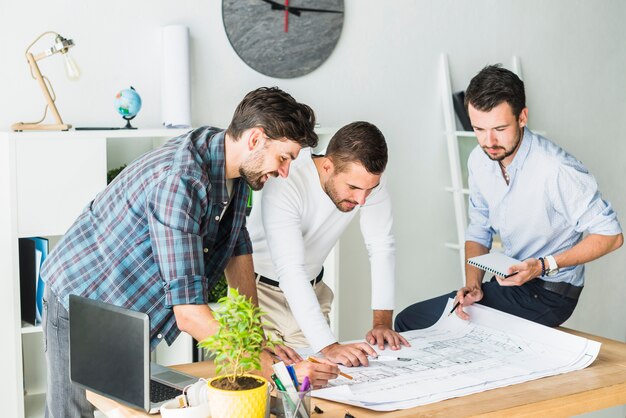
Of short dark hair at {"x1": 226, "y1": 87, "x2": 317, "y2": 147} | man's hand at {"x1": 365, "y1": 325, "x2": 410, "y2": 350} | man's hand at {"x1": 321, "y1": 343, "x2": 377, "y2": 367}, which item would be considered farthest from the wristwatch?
short dark hair at {"x1": 226, "y1": 87, "x2": 317, "y2": 147}

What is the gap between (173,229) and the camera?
6.98 ft

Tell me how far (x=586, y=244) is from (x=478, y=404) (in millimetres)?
1023

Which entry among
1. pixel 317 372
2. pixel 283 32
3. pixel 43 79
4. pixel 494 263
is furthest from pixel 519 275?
pixel 43 79

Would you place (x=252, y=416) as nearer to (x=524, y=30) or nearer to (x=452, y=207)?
(x=452, y=207)

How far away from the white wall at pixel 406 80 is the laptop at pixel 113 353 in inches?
67.5

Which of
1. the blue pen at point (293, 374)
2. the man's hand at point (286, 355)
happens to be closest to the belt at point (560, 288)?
the man's hand at point (286, 355)

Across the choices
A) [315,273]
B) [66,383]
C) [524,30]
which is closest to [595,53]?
[524,30]

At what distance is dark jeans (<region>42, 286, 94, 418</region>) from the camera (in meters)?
2.51

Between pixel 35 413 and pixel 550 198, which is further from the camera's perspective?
pixel 35 413

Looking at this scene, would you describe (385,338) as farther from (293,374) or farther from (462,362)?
(293,374)

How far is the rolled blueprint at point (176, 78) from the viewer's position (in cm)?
366

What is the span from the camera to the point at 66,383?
2.52 meters

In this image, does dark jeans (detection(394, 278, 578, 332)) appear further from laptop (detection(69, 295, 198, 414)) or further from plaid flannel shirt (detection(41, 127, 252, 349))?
laptop (detection(69, 295, 198, 414))

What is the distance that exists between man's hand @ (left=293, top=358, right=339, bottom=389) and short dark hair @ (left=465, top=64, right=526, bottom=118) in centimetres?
125
